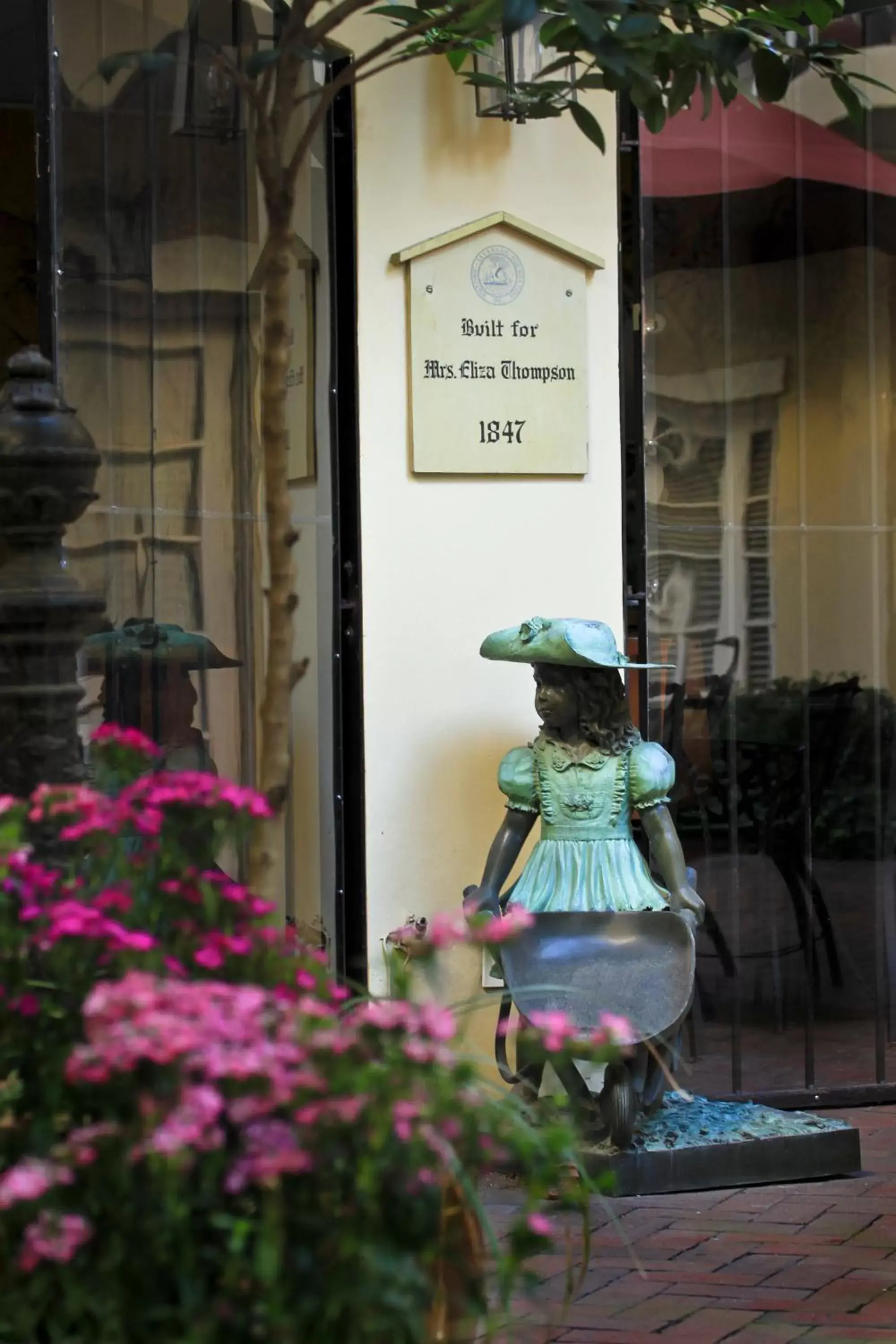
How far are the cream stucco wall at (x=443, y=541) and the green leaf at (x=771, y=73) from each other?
6.92 ft

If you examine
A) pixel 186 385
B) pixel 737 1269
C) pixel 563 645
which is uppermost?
pixel 186 385

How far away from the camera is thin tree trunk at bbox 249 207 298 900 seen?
285 cm

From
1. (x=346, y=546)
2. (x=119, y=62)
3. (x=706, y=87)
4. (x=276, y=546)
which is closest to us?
(x=276, y=546)

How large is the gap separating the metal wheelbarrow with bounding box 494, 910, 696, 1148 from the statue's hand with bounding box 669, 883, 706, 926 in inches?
1.1

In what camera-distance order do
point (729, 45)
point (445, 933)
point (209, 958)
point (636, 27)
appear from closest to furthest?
1. point (445, 933)
2. point (209, 958)
3. point (636, 27)
4. point (729, 45)

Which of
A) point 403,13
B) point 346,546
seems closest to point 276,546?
point 403,13

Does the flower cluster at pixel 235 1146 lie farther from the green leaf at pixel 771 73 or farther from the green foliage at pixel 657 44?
the green leaf at pixel 771 73

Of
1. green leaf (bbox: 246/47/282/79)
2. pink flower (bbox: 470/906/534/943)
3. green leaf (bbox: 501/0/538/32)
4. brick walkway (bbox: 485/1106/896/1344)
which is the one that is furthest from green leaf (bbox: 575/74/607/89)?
brick walkway (bbox: 485/1106/896/1344)

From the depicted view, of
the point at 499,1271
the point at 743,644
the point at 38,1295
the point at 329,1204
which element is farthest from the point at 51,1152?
the point at 743,644

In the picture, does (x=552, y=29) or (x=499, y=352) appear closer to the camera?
(x=552, y=29)

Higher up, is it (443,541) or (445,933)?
(443,541)

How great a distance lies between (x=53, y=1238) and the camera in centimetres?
201

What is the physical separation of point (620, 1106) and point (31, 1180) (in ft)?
10.7

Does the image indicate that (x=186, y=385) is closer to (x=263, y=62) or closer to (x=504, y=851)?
(x=504, y=851)
